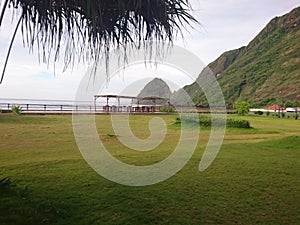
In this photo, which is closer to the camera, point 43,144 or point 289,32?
point 43,144

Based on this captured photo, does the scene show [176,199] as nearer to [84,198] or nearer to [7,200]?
[84,198]

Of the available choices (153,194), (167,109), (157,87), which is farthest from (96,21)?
(167,109)

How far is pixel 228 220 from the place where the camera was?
2510mm

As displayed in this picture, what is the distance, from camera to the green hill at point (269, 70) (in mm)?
42678

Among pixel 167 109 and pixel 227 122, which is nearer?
pixel 227 122

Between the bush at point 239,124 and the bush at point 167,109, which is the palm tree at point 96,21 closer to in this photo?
the bush at point 239,124

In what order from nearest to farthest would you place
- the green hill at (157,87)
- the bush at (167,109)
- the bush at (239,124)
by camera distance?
the green hill at (157,87), the bush at (239,124), the bush at (167,109)

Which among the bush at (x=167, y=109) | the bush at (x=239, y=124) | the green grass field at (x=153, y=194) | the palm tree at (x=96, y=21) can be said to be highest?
the palm tree at (x=96, y=21)

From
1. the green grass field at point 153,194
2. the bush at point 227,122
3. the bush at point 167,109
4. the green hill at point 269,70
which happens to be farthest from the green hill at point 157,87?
the green hill at point 269,70

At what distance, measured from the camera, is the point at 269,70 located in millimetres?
50594

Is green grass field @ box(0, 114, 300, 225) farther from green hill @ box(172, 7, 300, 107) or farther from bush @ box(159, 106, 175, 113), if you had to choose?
green hill @ box(172, 7, 300, 107)

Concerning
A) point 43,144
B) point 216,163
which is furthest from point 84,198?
point 43,144

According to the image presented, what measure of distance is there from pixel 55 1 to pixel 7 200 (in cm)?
166

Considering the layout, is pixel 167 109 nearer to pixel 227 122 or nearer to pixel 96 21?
pixel 227 122
